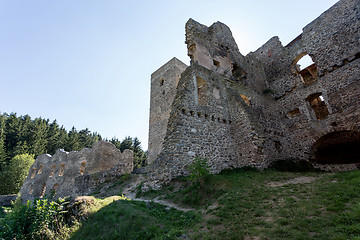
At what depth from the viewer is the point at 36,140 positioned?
31.7 metres

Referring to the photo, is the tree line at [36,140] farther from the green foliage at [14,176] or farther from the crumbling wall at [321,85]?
the crumbling wall at [321,85]

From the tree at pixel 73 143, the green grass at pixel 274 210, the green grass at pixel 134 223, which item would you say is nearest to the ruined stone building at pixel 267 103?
the green grass at pixel 274 210

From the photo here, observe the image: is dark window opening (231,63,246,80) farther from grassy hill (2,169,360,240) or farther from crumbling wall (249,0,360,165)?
grassy hill (2,169,360,240)

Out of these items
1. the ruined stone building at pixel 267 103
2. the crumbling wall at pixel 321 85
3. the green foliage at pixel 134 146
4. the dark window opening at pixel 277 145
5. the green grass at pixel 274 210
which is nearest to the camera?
the green grass at pixel 274 210

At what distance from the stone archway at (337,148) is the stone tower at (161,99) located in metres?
12.8

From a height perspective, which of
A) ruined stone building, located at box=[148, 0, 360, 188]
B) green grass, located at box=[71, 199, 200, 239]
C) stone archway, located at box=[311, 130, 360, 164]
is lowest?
green grass, located at box=[71, 199, 200, 239]

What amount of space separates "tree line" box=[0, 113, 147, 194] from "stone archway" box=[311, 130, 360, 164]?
26016 millimetres

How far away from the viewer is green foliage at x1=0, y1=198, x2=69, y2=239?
183 inches

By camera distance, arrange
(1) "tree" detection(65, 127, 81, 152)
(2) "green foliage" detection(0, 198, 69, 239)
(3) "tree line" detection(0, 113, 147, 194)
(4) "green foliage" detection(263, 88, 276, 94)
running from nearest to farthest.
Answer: (2) "green foliage" detection(0, 198, 69, 239), (4) "green foliage" detection(263, 88, 276, 94), (3) "tree line" detection(0, 113, 147, 194), (1) "tree" detection(65, 127, 81, 152)

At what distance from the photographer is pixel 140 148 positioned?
34.6 metres

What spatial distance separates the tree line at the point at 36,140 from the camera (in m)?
29.0

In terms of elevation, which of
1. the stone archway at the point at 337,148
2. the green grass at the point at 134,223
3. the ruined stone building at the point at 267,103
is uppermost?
the ruined stone building at the point at 267,103

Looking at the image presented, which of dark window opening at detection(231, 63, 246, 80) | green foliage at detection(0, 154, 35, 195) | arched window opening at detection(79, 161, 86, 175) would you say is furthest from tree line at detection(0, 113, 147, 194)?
dark window opening at detection(231, 63, 246, 80)

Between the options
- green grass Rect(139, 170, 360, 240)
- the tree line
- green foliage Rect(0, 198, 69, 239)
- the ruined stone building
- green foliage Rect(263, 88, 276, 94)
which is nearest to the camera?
green grass Rect(139, 170, 360, 240)
